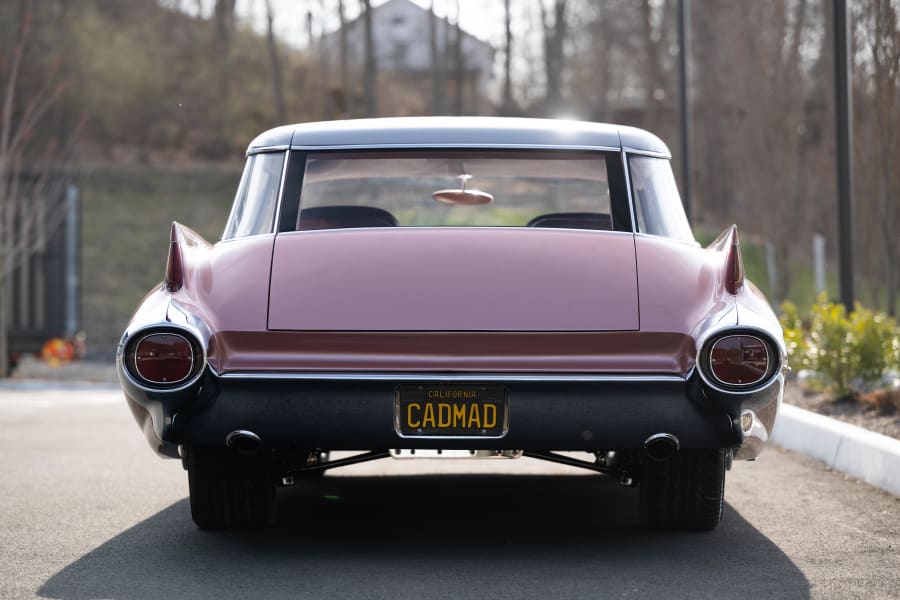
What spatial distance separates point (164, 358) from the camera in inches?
187

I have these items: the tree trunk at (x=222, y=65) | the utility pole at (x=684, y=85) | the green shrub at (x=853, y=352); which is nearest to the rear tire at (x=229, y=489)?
the green shrub at (x=853, y=352)

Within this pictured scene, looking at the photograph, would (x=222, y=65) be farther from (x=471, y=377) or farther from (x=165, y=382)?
(x=471, y=377)

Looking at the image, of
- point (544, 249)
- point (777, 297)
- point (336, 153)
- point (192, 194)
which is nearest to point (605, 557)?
point (544, 249)

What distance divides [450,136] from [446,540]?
164 centimetres

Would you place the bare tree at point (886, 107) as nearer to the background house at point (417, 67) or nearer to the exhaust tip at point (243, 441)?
the exhaust tip at point (243, 441)

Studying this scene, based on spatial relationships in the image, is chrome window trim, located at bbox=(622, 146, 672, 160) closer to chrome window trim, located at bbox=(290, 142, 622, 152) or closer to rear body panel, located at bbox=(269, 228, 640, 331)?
chrome window trim, located at bbox=(290, 142, 622, 152)

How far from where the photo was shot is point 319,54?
49.4 meters

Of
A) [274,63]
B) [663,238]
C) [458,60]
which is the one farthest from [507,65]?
[663,238]

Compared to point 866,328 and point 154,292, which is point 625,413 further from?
point 866,328

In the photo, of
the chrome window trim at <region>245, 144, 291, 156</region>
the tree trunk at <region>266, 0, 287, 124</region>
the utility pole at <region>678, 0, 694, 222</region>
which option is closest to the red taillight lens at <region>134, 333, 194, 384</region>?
the chrome window trim at <region>245, 144, 291, 156</region>

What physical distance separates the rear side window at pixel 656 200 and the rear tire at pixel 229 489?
1.78 metres

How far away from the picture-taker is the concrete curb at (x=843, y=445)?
6844 mm

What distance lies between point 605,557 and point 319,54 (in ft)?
150

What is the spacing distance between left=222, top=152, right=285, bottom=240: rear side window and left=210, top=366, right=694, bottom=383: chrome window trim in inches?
30.4
